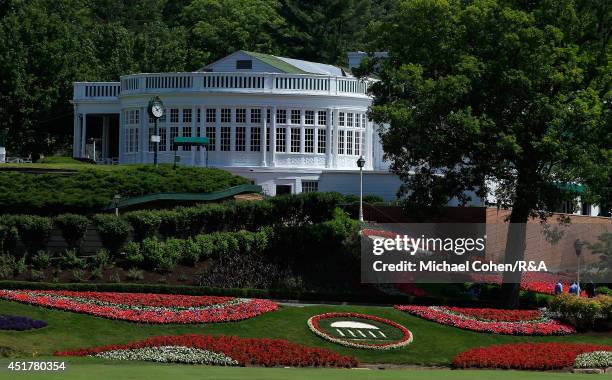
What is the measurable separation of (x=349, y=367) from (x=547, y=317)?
37.4 feet

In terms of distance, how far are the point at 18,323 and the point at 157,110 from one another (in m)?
25.4

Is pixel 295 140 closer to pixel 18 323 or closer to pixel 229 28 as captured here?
pixel 18 323

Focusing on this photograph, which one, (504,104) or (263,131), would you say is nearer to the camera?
(504,104)

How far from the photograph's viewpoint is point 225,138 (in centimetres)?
6681

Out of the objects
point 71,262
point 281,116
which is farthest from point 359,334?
point 281,116

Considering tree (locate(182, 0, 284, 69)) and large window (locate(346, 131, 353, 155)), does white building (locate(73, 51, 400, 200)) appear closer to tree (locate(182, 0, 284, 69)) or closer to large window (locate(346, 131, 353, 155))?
large window (locate(346, 131, 353, 155))

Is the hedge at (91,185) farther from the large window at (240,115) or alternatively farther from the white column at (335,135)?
the white column at (335,135)

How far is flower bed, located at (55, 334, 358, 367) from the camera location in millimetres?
37000

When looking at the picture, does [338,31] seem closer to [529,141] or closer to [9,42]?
[9,42]

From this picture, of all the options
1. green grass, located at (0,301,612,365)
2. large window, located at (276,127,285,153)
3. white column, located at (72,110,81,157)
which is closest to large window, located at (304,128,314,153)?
large window, located at (276,127,285,153)

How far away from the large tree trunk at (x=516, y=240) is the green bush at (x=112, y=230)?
14798 mm

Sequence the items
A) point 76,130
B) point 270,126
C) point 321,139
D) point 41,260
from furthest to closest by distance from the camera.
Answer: point 76,130, point 321,139, point 270,126, point 41,260

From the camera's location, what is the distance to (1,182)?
53.1 m

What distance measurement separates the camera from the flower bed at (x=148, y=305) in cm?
4253
